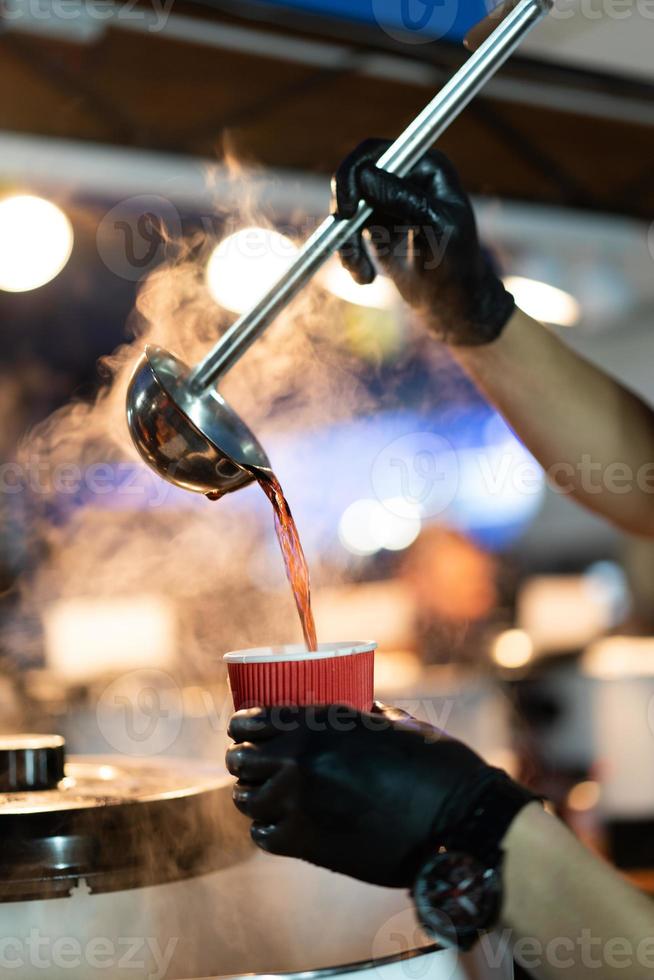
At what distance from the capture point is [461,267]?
4.86 ft

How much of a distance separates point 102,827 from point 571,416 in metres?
1.07

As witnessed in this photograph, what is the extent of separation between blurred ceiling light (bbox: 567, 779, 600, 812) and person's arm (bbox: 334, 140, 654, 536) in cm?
A: 263

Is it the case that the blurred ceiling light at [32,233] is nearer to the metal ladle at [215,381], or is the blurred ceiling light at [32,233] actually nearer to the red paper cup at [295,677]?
the metal ladle at [215,381]

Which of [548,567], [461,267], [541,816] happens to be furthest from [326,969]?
[548,567]

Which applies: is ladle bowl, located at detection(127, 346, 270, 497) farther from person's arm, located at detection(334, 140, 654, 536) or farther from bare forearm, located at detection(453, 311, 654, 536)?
bare forearm, located at detection(453, 311, 654, 536)

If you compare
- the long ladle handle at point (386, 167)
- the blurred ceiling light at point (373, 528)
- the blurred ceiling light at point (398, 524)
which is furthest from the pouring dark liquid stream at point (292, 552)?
the blurred ceiling light at point (373, 528)

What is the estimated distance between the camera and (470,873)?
0.87m

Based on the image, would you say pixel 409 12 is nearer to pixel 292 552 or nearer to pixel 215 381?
pixel 215 381

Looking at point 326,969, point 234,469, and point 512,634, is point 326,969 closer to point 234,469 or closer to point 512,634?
point 234,469

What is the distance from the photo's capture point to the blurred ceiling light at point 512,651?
501cm

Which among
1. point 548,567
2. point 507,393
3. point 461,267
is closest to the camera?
point 461,267

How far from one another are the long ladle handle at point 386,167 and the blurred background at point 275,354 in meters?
0.48

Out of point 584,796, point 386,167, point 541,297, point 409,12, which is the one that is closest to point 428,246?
point 386,167

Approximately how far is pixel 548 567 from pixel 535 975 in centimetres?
742
